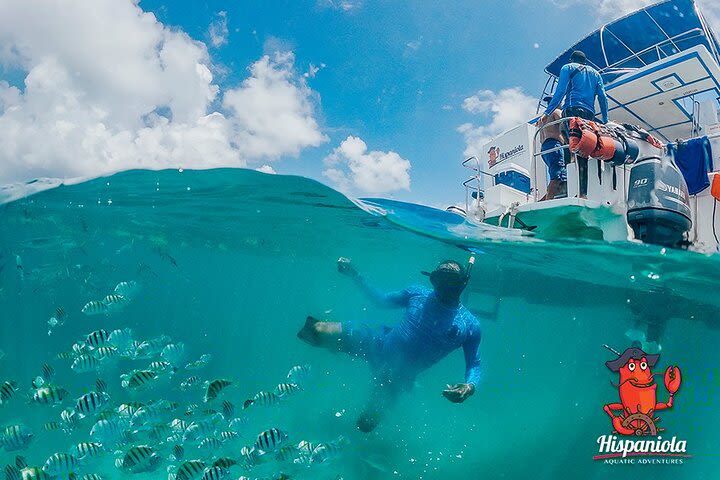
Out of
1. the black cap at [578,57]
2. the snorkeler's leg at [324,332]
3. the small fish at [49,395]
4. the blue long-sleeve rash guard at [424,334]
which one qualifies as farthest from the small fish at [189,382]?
the black cap at [578,57]

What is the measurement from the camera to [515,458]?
40.0 ft

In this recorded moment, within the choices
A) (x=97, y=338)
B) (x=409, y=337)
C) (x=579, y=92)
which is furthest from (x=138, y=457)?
(x=579, y=92)

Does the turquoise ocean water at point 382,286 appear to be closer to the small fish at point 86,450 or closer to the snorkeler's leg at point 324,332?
the small fish at point 86,450

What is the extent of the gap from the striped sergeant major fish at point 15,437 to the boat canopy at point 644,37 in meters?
18.1

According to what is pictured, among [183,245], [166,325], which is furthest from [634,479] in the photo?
[166,325]

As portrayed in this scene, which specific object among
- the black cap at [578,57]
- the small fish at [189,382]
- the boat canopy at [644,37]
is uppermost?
the boat canopy at [644,37]

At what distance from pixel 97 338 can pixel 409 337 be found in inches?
219

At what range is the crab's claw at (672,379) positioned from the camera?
10508 millimetres

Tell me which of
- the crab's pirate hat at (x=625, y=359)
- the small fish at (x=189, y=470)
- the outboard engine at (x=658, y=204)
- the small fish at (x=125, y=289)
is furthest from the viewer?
the crab's pirate hat at (x=625, y=359)

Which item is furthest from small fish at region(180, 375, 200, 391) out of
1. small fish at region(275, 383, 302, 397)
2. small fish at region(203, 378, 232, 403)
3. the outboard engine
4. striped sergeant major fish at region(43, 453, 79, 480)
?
the outboard engine

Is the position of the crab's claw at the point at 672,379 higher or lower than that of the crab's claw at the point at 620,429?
higher

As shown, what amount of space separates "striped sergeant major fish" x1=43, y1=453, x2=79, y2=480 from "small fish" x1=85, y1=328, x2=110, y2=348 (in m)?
1.80

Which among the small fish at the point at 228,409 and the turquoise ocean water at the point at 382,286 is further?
the turquoise ocean water at the point at 382,286

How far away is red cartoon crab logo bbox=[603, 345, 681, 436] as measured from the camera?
29.9ft
